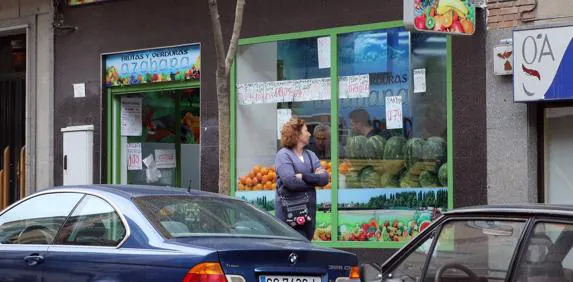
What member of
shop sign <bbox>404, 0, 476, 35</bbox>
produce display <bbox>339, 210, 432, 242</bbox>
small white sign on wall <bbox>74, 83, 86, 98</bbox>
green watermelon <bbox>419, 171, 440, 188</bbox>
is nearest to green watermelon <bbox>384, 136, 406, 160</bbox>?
green watermelon <bbox>419, 171, 440, 188</bbox>

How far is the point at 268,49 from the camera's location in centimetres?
1395

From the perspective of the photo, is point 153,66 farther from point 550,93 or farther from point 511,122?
point 550,93

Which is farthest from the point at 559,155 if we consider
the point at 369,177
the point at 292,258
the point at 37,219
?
the point at 37,219

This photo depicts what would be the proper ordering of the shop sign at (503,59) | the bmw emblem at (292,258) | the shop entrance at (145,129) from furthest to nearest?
the shop entrance at (145,129) → the shop sign at (503,59) → the bmw emblem at (292,258)

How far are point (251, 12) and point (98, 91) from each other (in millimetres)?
3374

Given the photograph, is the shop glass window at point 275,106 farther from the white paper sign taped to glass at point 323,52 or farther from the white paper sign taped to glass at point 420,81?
the white paper sign taped to glass at point 420,81

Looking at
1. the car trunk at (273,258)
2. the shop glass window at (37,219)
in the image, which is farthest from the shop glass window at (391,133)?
the shop glass window at (37,219)

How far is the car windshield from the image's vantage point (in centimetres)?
680

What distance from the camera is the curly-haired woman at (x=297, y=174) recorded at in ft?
32.3

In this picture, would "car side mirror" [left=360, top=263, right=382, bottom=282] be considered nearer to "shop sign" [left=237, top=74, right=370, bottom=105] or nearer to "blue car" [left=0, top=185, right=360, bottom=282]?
"blue car" [left=0, top=185, right=360, bottom=282]

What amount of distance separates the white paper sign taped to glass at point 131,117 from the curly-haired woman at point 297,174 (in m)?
6.48

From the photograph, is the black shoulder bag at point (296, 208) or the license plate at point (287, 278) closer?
the license plate at point (287, 278)

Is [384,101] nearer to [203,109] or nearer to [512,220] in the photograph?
[203,109]

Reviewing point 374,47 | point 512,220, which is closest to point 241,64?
point 374,47
